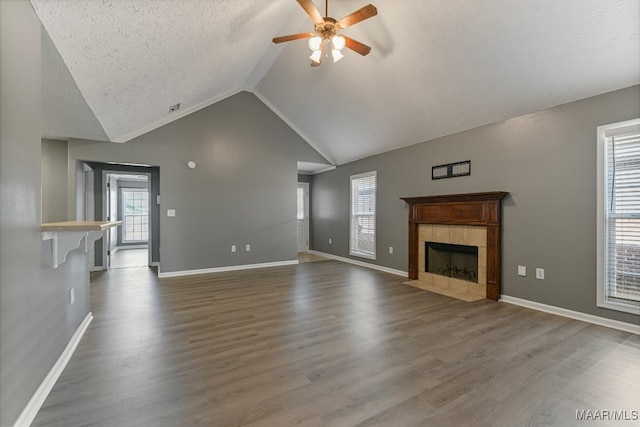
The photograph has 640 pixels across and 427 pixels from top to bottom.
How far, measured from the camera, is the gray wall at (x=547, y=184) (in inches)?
117

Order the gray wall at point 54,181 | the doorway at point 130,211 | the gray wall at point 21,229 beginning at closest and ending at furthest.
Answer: the gray wall at point 21,229 → the gray wall at point 54,181 → the doorway at point 130,211

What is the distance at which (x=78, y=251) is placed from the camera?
8.48 ft

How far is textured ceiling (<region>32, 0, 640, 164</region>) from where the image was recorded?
7.44ft

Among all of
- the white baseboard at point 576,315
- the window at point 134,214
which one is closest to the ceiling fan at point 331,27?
the white baseboard at point 576,315

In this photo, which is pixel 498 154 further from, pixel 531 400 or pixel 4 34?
pixel 4 34

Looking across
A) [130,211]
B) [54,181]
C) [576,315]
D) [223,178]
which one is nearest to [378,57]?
[223,178]

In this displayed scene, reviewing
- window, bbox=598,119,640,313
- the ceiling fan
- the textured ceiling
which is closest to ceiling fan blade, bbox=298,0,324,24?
the ceiling fan

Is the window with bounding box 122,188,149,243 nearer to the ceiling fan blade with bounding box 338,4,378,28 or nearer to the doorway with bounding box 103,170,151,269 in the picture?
the doorway with bounding box 103,170,151,269

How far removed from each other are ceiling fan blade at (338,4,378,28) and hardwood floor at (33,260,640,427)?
2905mm

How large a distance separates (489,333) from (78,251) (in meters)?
3.93

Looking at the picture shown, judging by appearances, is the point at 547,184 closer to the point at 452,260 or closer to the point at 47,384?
the point at 452,260

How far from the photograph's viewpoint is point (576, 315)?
3.05 m

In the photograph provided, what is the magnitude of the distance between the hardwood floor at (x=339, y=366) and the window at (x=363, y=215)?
99.4 inches

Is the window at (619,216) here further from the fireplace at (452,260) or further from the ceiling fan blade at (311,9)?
the ceiling fan blade at (311,9)
